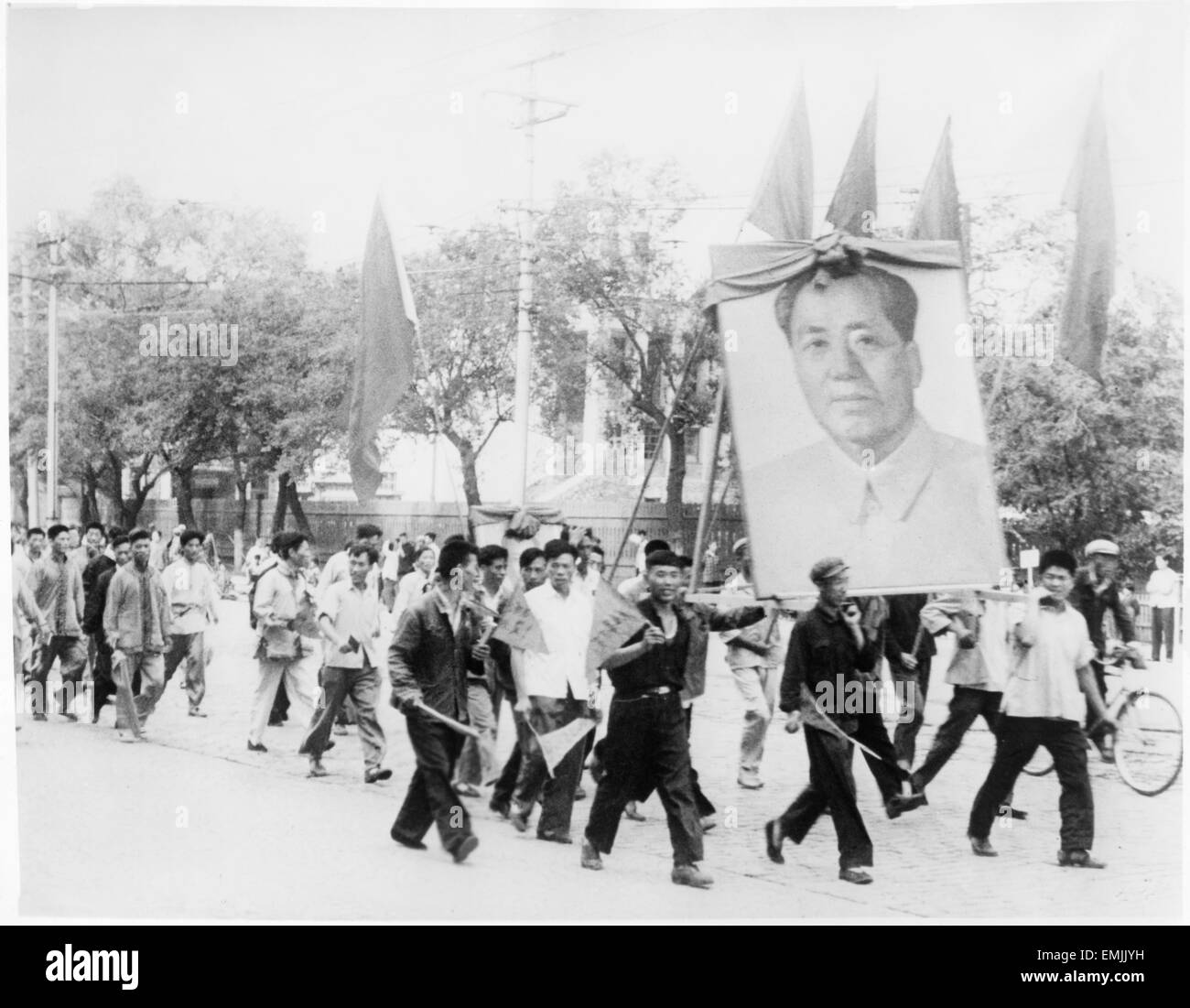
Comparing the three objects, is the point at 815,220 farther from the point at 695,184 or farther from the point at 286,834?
the point at 286,834

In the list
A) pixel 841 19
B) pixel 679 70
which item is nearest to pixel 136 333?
pixel 679 70

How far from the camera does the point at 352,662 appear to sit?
8688 mm

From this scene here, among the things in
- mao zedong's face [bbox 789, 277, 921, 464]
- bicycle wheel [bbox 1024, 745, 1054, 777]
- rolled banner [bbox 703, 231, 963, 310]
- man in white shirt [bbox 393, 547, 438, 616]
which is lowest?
bicycle wheel [bbox 1024, 745, 1054, 777]

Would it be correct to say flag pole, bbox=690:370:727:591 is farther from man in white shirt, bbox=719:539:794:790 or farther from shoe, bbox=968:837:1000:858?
shoe, bbox=968:837:1000:858

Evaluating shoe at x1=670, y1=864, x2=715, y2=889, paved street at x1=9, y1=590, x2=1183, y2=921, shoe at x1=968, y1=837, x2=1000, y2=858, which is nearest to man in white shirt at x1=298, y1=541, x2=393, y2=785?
paved street at x1=9, y1=590, x2=1183, y2=921

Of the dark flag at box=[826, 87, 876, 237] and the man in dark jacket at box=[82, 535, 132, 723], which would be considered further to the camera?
the man in dark jacket at box=[82, 535, 132, 723]

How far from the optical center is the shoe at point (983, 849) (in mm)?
7586

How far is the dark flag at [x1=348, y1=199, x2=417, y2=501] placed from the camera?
8.52 meters

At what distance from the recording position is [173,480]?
9.27 metres

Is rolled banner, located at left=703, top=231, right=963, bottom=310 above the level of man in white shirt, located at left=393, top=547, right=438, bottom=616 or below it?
above

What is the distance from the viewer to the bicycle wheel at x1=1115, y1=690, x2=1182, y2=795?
8.11 metres

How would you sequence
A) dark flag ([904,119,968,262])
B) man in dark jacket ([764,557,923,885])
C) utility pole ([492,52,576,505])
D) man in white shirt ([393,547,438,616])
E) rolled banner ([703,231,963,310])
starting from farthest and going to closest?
man in white shirt ([393,547,438,616]), utility pole ([492,52,576,505]), dark flag ([904,119,968,262]), rolled banner ([703,231,963,310]), man in dark jacket ([764,557,923,885])

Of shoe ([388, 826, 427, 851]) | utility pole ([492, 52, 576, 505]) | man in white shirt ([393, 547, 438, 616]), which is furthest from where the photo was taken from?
man in white shirt ([393, 547, 438, 616])

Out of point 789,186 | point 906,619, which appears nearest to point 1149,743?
point 906,619
